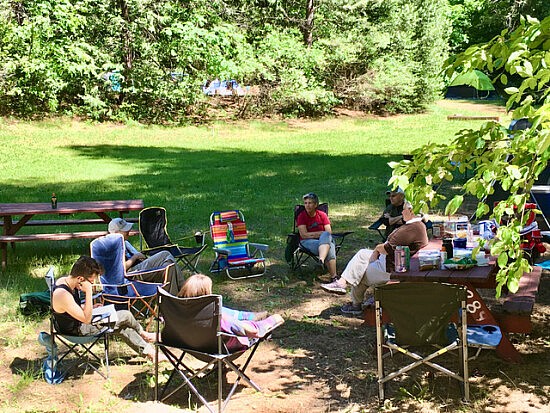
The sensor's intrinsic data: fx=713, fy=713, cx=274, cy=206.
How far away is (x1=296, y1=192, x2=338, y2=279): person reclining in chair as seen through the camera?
732 cm

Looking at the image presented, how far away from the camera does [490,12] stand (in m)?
27.7

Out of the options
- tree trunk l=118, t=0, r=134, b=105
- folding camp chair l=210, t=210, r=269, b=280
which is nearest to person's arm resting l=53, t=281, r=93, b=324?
folding camp chair l=210, t=210, r=269, b=280

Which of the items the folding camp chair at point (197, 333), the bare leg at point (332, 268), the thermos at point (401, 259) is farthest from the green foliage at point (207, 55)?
the folding camp chair at point (197, 333)

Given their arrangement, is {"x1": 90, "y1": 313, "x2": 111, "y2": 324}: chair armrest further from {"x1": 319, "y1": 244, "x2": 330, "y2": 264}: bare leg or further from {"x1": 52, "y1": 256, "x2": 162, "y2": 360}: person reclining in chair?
{"x1": 319, "y1": 244, "x2": 330, "y2": 264}: bare leg

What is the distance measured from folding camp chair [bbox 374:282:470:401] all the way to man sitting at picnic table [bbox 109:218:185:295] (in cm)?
248

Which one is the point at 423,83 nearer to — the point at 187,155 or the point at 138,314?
the point at 187,155

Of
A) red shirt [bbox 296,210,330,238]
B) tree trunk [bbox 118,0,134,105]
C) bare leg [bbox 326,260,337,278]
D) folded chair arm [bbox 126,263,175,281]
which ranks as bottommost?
bare leg [bbox 326,260,337,278]

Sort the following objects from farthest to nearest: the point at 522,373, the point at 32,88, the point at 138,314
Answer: the point at 32,88 → the point at 138,314 → the point at 522,373

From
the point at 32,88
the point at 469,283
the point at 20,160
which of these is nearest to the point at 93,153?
the point at 20,160

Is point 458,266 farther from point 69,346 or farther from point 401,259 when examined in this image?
point 69,346

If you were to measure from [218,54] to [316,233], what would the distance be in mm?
17453

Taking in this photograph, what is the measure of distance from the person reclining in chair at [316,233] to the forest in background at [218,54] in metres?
11.5

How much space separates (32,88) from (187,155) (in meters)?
6.33

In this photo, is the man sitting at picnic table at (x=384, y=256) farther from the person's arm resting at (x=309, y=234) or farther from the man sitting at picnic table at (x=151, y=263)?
the man sitting at picnic table at (x=151, y=263)
